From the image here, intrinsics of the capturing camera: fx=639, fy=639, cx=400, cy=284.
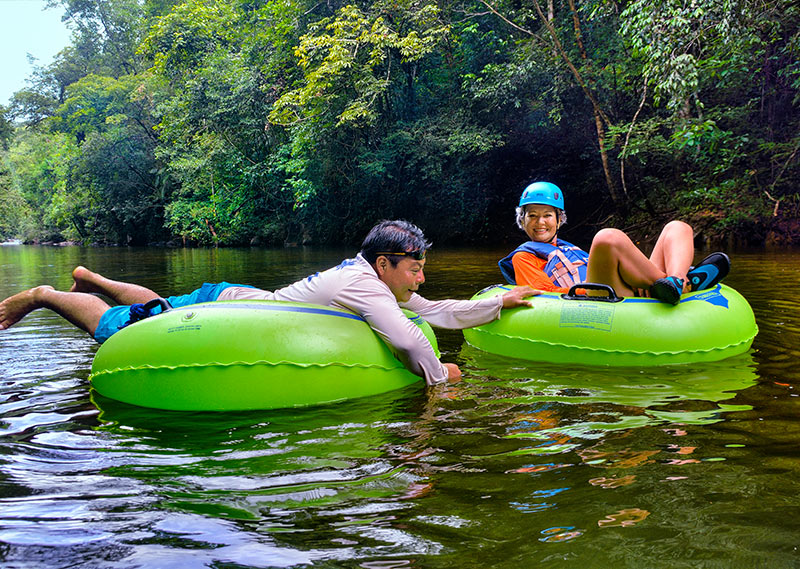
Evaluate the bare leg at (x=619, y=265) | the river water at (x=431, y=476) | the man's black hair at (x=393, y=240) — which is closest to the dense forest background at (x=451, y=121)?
the bare leg at (x=619, y=265)

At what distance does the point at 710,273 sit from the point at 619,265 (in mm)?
656

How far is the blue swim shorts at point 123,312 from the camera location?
3.93 m

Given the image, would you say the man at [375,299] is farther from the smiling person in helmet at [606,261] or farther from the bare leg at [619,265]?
the bare leg at [619,265]

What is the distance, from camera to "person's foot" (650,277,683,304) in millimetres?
4008

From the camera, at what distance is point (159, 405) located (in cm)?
328

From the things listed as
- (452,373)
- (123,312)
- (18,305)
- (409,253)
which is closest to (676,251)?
(452,373)

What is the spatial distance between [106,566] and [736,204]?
15277 mm

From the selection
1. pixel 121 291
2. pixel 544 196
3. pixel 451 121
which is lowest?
pixel 121 291

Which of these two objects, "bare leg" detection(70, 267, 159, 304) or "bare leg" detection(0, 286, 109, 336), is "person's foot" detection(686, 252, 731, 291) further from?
"bare leg" detection(0, 286, 109, 336)

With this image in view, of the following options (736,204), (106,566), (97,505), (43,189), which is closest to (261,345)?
(97,505)

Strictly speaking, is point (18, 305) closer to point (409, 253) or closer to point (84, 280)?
point (84, 280)

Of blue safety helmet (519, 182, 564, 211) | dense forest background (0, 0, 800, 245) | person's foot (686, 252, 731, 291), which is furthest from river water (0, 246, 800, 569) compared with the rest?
dense forest background (0, 0, 800, 245)

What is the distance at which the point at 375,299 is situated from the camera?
11.6 ft

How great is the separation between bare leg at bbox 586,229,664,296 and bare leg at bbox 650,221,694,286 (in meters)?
0.07
